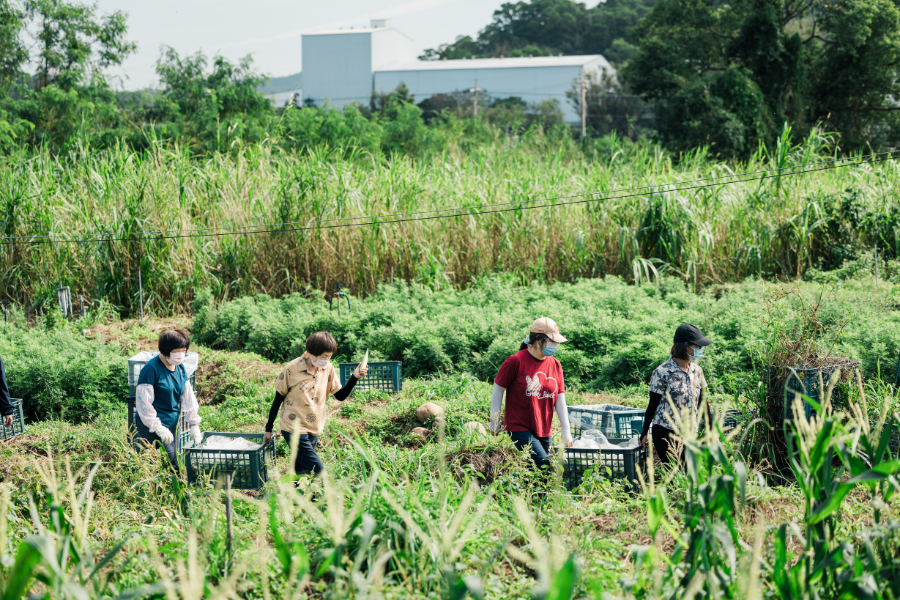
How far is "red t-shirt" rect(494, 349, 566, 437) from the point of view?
4.79 meters

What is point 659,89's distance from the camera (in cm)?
2653

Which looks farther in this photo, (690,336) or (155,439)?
(155,439)

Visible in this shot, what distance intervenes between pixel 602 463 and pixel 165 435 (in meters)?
2.82

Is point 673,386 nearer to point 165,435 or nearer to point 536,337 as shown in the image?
point 536,337

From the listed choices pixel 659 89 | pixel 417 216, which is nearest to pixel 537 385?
pixel 417 216

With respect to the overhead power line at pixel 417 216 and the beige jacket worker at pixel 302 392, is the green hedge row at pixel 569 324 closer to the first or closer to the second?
the overhead power line at pixel 417 216

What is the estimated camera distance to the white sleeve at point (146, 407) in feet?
15.8

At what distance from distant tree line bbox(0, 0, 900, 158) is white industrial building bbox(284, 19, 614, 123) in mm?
27876

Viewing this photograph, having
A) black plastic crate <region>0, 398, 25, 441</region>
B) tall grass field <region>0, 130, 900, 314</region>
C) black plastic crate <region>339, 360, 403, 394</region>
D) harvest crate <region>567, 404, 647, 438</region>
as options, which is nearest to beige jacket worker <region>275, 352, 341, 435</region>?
harvest crate <region>567, 404, 647, 438</region>

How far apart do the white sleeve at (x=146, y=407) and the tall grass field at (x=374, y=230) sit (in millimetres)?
5945

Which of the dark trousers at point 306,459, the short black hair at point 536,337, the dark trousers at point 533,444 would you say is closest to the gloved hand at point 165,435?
the dark trousers at point 306,459

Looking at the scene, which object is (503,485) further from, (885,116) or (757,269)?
(885,116)

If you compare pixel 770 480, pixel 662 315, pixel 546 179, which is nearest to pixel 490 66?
pixel 546 179

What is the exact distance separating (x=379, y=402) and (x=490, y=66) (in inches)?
2173
